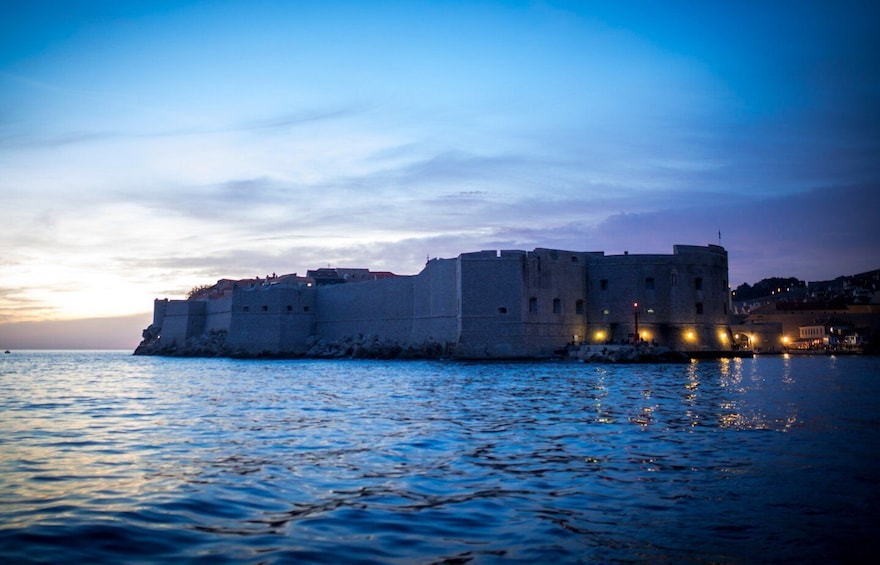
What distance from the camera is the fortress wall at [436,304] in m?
31.1

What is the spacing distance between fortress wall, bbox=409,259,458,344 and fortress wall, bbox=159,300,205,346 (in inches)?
795

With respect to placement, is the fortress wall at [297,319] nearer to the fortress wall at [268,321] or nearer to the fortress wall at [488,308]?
the fortress wall at [268,321]

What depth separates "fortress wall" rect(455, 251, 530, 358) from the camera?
1184 inches

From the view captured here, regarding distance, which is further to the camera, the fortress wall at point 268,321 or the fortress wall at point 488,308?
the fortress wall at point 268,321

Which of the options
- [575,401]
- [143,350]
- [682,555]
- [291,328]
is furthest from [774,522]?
[143,350]

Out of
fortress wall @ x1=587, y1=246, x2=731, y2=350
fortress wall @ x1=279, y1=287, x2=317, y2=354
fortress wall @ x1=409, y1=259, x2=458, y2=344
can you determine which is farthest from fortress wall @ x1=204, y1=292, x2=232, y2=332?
fortress wall @ x1=587, y1=246, x2=731, y2=350

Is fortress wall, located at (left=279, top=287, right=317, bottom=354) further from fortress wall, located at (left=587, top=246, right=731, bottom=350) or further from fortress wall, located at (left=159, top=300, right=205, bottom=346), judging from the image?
fortress wall, located at (left=587, top=246, right=731, bottom=350)

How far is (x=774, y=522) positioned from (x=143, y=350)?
55.9 metres

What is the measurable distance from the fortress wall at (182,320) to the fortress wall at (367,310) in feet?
36.1

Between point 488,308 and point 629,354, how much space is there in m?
6.07

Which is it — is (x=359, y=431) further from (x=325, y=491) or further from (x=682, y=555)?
(x=682, y=555)

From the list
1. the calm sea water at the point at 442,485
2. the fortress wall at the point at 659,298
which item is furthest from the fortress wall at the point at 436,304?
the calm sea water at the point at 442,485

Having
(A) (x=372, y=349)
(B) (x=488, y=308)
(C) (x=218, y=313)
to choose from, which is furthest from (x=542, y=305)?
(C) (x=218, y=313)

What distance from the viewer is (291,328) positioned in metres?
40.3
